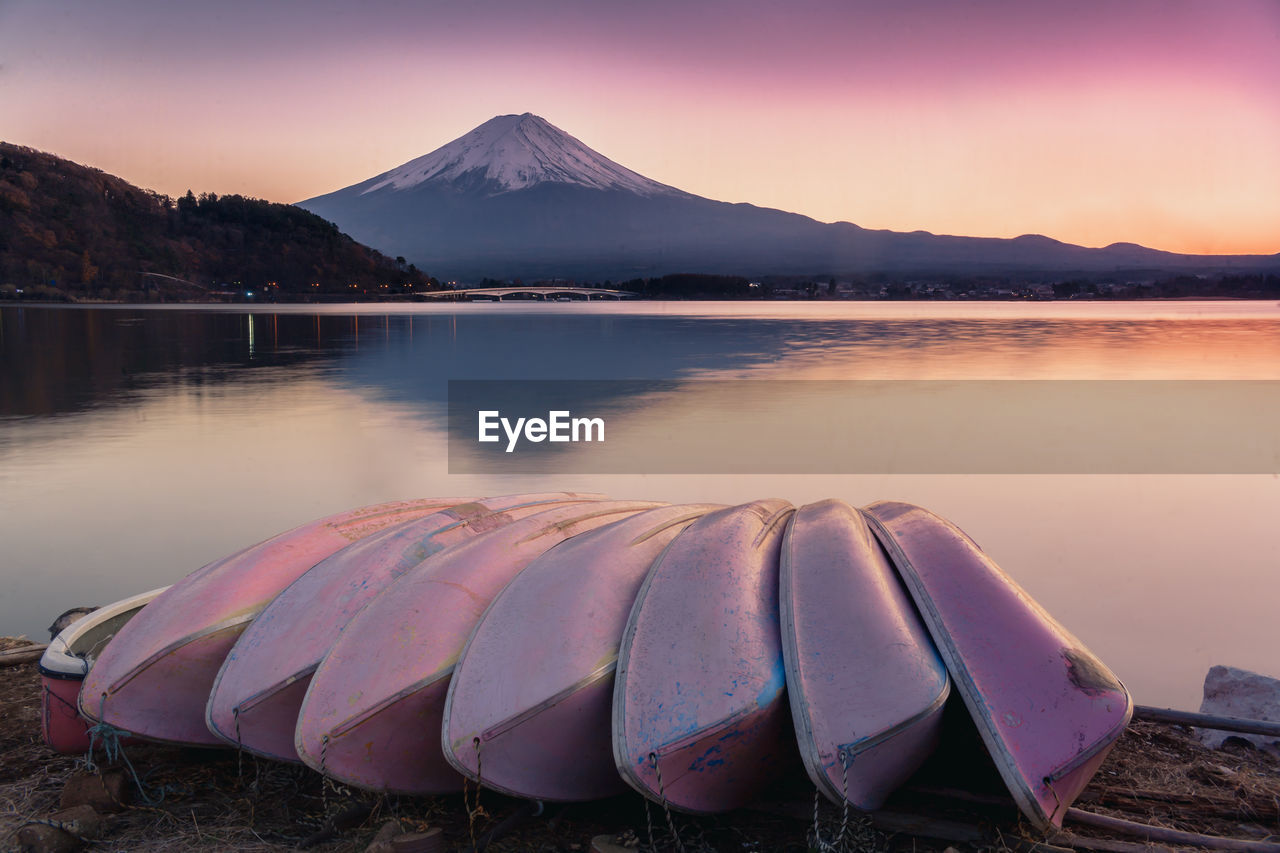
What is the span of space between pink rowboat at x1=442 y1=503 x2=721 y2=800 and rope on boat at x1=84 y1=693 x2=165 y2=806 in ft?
4.39

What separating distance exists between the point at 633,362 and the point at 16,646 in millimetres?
19543

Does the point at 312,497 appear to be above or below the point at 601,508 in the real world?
below

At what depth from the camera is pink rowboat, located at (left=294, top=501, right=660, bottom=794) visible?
2941 millimetres

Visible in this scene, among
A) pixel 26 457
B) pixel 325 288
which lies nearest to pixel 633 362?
pixel 26 457

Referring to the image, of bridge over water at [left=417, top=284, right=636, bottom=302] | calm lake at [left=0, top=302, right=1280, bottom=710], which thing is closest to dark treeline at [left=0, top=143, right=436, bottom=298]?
bridge over water at [left=417, top=284, right=636, bottom=302]

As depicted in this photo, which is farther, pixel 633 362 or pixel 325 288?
pixel 325 288

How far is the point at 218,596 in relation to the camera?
3713mm

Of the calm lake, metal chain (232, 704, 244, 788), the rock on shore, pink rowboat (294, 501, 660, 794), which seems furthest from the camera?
the calm lake

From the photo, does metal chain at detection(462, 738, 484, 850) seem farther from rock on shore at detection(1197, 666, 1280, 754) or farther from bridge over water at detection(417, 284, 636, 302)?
bridge over water at detection(417, 284, 636, 302)

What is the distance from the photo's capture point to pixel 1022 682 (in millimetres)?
2820

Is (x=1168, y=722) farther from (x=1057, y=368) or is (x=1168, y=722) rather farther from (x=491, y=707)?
(x=1057, y=368)

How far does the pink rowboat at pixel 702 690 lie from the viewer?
2670 millimetres

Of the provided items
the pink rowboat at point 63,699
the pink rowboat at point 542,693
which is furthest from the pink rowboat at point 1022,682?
the pink rowboat at point 63,699

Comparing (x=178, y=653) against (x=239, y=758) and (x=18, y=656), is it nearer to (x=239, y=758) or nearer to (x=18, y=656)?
(x=239, y=758)
